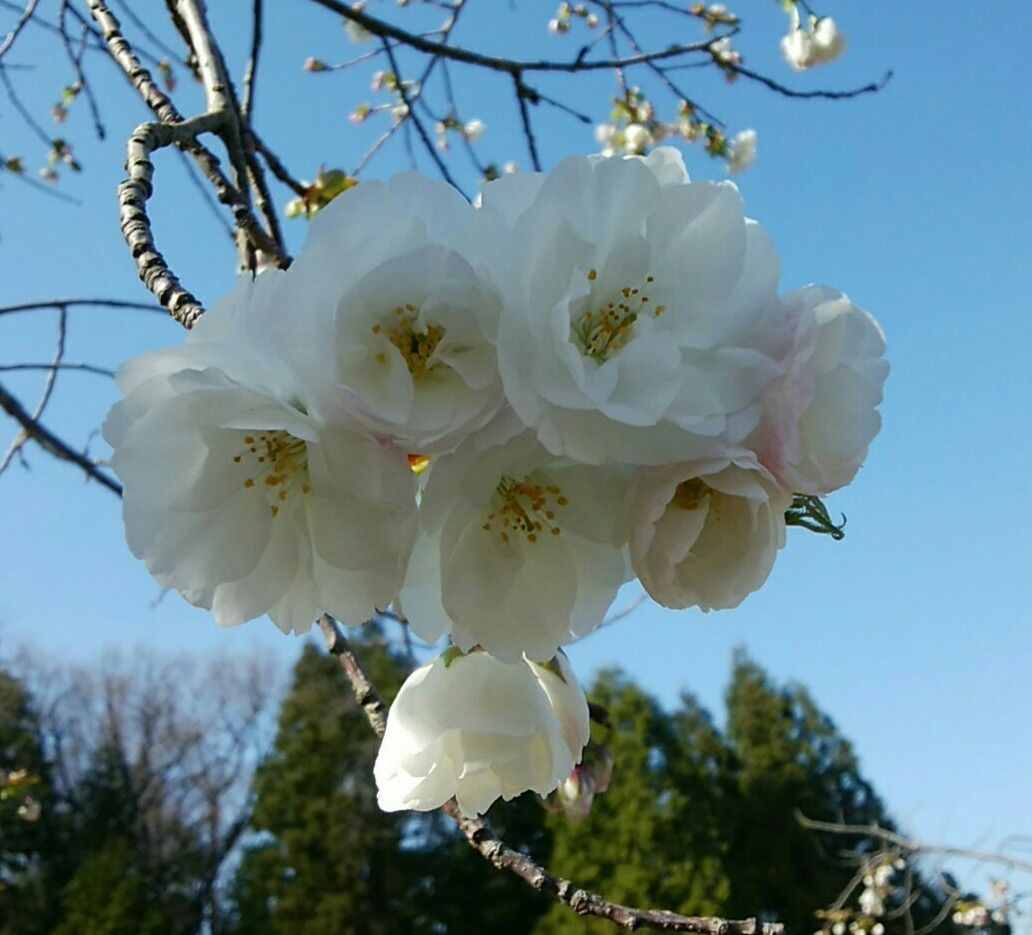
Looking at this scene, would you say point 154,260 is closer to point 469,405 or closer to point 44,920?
point 469,405

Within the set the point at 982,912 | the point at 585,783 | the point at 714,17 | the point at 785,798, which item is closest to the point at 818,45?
the point at 714,17

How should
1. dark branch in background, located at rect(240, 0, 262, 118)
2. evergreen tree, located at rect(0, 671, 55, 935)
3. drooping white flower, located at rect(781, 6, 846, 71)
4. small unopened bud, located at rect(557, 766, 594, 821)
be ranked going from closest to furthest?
small unopened bud, located at rect(557, 766, 594, 821)
dark branch in background, located at rect(240, 0, 262, 118)
drooping white flower, located at rect(781, 6, 846, 71)
evergreen tree, located at rect(0, 671, 55, 935)

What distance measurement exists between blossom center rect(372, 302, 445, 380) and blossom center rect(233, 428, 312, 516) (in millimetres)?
83

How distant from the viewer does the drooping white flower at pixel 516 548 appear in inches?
17.6

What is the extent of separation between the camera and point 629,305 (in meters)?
0.48

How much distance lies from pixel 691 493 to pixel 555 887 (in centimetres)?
36

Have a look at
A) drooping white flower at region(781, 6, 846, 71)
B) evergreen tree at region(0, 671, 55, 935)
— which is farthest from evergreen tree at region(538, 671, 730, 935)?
drooping white flower at region(781, 6, 846, 71)

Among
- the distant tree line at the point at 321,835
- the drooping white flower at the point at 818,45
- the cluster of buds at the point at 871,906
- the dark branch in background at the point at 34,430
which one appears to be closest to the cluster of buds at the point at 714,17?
the drooping white flower at the point at 818,45

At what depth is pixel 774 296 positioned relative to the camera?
470mm

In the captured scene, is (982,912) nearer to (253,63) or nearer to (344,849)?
(253,63)

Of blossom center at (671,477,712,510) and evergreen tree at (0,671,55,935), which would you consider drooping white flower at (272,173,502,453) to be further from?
evergreen tree at (0,671,55,935)

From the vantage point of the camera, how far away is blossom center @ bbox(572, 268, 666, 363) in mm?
467

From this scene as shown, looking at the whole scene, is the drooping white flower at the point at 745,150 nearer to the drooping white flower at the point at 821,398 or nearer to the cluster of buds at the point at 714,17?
the cluster of buds at the point at 714,17

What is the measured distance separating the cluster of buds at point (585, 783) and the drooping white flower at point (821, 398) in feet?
2.04
